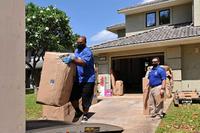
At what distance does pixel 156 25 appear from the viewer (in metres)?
21.9

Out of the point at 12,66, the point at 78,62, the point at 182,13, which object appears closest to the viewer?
the point at 12,66

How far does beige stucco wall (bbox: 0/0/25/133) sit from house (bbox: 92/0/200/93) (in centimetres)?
1533

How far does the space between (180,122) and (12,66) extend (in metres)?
8.37

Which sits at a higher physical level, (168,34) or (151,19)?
(151,19)

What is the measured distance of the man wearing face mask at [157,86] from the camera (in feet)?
32.2

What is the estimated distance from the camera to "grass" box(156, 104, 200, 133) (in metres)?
8.31

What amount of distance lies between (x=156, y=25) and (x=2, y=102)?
21148 millimetres

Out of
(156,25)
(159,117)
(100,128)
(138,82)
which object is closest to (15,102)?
(100,128)

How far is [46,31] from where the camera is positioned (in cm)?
3122

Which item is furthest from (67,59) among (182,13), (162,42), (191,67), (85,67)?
(182,13)

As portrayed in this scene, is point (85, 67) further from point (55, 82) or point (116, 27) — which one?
point (116, 27)

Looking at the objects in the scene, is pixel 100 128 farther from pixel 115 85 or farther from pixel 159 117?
pixel 115 85

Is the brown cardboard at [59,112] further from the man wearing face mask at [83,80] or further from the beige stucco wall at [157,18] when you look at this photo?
the beige stucco wall at [157,18]

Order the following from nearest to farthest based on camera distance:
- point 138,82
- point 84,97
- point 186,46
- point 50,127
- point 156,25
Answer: point 50,127, point 84,97, point 186,46, point 156,25, point 138,82
